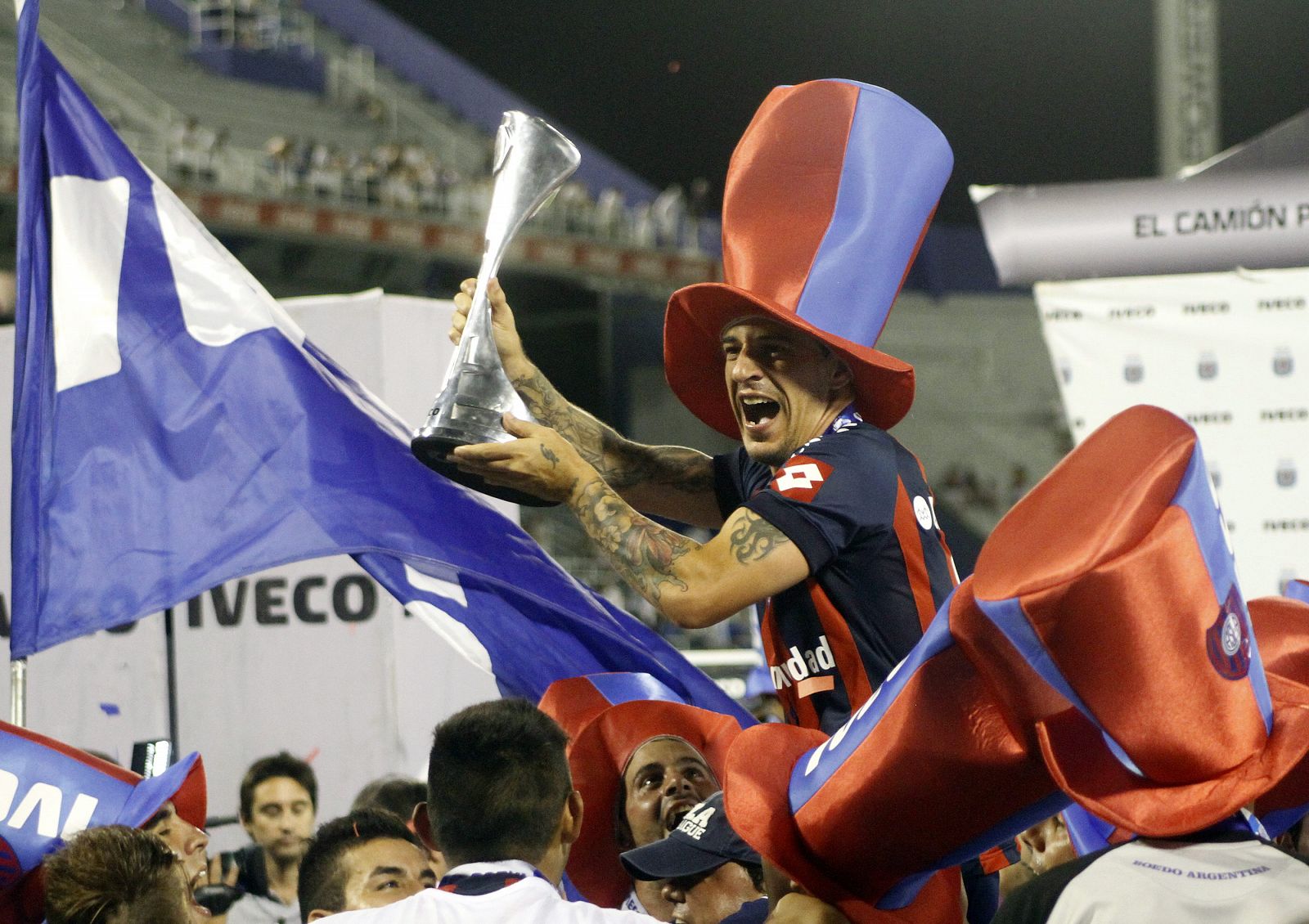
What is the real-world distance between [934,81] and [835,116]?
63.2 feet

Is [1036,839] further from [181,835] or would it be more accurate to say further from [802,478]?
[181,835]

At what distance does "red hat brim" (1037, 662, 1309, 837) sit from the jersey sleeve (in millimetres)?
778

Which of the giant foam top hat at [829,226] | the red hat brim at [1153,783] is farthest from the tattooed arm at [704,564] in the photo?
the red hat brim at [1153,783]

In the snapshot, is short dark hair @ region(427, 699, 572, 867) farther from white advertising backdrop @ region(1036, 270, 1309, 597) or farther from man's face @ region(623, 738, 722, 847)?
white advertising backdrop @ region(1036, 270, 1309, 597)

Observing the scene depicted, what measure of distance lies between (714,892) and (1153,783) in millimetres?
1245

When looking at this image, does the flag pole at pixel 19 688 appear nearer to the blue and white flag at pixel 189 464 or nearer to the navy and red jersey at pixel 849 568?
the blue and white flag at pixel 189 464

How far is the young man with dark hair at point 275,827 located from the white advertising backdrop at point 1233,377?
11.3 ft

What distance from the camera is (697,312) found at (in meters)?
2.72

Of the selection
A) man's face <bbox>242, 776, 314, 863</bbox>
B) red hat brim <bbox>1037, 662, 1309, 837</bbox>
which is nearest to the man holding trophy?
red hat brim <bbox>1037, 662, 1309, 837</bbox>

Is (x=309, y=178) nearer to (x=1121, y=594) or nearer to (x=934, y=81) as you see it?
(x=934, y=81)

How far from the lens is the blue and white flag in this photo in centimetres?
349

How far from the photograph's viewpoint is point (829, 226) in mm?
2723

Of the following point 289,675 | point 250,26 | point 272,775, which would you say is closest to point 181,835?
point 272,775

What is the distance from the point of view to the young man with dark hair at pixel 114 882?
7.72 feet
